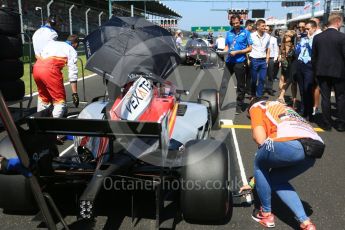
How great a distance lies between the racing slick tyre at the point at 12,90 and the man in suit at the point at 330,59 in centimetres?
514

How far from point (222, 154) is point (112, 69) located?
6.01ft

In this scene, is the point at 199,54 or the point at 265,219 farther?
the point at 199,54

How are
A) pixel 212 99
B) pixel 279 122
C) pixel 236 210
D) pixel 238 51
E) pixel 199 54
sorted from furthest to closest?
pixel 199 54
pixel 238 51
pixel 212 99
pixel 236 210
pixel 279 122

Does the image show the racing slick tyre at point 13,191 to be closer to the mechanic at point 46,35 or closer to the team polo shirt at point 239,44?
the mechanic at point 46,35

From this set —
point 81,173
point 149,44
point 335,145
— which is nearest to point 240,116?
point 335,145

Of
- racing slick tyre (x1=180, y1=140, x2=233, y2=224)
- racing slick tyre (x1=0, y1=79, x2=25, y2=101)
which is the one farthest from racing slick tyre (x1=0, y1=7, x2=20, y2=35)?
racing slick tyre (x1=180, y1=140, x2=233, y2=224)

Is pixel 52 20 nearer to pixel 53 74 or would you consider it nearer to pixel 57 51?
pixel 57 51

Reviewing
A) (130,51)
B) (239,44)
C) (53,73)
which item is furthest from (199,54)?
(130,51)

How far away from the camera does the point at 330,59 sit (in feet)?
21.2

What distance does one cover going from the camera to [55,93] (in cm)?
542

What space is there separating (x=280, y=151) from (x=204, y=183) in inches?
24.8

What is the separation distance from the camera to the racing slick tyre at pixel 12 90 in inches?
274

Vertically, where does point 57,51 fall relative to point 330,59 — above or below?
above

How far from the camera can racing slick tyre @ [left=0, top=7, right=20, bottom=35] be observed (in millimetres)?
6941
